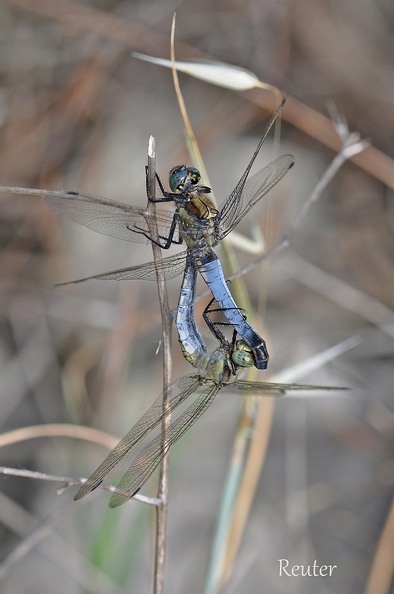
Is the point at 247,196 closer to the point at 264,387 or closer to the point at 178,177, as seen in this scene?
the point at 178,177

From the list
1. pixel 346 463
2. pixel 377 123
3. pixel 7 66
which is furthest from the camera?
pixel 377 123

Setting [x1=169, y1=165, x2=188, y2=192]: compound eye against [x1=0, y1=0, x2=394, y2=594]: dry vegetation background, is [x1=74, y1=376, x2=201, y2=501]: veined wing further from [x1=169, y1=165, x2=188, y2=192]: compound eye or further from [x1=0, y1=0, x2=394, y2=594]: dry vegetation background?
[x1=0, y1=0, x2=394, y2=594]: dry vegetation background

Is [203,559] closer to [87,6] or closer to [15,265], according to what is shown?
[15,265]

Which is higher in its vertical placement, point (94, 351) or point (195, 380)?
point (94, 351)

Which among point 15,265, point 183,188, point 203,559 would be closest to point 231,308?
point 183,188

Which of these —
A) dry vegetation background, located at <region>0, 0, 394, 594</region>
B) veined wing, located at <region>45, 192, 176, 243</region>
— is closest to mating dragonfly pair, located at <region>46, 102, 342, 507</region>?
veined wing, located at <region>45, 192, 176, 243</region>

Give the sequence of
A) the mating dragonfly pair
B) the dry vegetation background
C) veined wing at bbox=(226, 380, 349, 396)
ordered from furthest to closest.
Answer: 1. the dry vegetation background
2. veined wing at bbox=(226, 380, 349, 396)
3. the mating dragonfly pair
